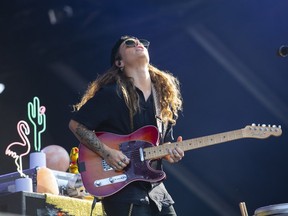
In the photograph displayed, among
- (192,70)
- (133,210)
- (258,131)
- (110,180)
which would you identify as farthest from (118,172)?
(192,70)

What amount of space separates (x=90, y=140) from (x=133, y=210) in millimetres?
511

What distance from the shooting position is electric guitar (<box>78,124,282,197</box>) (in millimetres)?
3715

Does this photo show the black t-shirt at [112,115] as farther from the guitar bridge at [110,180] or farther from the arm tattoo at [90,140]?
the guitar bridge at [110,180]

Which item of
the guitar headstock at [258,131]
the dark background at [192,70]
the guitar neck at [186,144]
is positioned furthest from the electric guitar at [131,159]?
the dark background at [192,70]

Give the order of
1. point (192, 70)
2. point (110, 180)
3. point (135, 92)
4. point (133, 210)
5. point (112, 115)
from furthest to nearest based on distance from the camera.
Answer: point (192, 70), point (135, 92), point (112, 115), point (110, 180), point (133, 210)

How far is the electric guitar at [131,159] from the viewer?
3.71 metres

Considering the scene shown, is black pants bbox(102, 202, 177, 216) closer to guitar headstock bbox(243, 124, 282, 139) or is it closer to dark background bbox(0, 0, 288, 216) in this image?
guitar headstock bbox(243, 124, 282, 139)

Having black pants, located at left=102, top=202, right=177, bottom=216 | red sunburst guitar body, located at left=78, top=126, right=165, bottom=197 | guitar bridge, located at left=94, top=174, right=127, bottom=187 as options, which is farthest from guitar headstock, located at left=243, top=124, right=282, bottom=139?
guitar bridge, located at left=94, top=174, right=127, bottom=187

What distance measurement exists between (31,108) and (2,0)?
1163mm

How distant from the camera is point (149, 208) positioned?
3.63m

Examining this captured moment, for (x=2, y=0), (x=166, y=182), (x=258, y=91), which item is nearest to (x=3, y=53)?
(x=2, y=0)

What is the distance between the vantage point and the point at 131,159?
3.79 metres

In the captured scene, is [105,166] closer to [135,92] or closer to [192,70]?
[135,92]

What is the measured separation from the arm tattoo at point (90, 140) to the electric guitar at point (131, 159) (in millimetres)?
38
